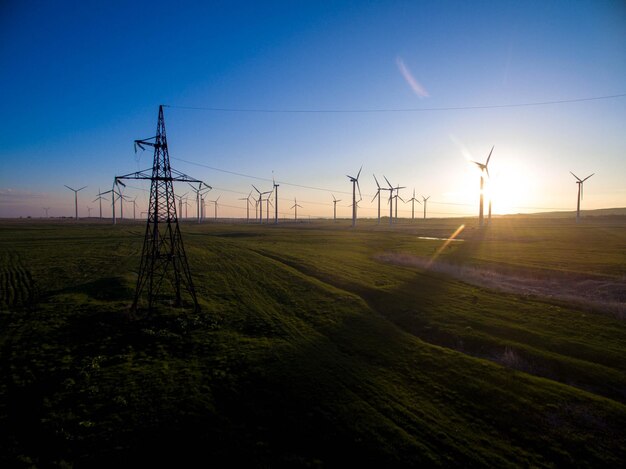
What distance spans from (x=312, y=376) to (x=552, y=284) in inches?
1550

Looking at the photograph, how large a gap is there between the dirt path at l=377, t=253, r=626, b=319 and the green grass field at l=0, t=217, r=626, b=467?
1.77 feet

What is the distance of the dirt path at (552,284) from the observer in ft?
114

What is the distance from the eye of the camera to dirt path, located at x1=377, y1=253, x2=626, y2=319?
34.7m

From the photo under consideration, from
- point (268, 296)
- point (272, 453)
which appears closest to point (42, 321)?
point (268, 296)

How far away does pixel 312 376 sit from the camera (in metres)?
18.6

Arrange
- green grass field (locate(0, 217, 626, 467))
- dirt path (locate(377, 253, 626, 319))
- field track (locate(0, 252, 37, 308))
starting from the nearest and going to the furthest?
green grass field (locate(0, 217, 626, 467)) → field track (locate(0, 252, 37, 308)) → dirt path (locate(377, 253, 626, 319))

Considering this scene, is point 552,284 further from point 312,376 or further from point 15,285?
point 15,285

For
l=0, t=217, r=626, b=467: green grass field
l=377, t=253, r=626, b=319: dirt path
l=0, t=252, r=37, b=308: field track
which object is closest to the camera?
l=0, t=217, r=626, b=467: green grass field

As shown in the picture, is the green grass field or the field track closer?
the green grass field

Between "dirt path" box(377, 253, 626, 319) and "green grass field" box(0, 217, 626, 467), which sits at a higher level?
"dirt path" box(377, 253, 626, 319)

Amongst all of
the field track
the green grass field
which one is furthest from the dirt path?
the field track

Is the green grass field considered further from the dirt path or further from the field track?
the dirt path

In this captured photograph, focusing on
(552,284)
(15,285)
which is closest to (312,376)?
(15,285)

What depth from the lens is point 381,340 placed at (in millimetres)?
24312
